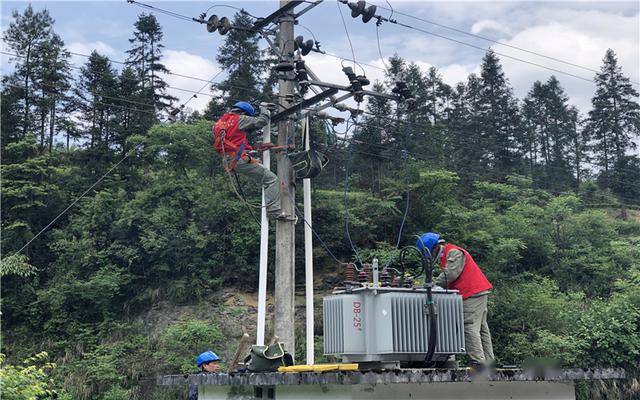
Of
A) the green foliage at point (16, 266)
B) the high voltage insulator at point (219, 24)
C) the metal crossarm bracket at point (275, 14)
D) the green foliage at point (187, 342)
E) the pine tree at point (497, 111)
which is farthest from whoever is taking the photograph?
the pine tree at point (497, 111)

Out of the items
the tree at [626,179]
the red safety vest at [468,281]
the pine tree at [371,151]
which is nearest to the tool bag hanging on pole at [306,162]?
the red safety vest at [468,281]

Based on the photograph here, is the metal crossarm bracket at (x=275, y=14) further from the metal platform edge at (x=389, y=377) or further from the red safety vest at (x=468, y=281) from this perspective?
the metal platform edge at (x=389, y=377)

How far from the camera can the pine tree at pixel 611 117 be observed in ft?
166

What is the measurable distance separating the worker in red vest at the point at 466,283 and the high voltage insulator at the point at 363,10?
5.77m

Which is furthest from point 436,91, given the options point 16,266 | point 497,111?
point 16,266

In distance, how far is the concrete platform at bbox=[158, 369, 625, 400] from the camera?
534 centimetres

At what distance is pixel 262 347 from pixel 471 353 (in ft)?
6.97

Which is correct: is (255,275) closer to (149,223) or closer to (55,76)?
(149,223)

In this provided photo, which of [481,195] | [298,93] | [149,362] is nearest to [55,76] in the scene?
[149,362]

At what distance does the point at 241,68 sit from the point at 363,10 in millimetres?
20711

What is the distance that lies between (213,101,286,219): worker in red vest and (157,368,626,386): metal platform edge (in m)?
3.77

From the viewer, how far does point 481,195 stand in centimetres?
3056

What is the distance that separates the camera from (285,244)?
10.2 metres

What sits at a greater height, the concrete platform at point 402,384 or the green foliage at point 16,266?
the green foliage at point 16,266
